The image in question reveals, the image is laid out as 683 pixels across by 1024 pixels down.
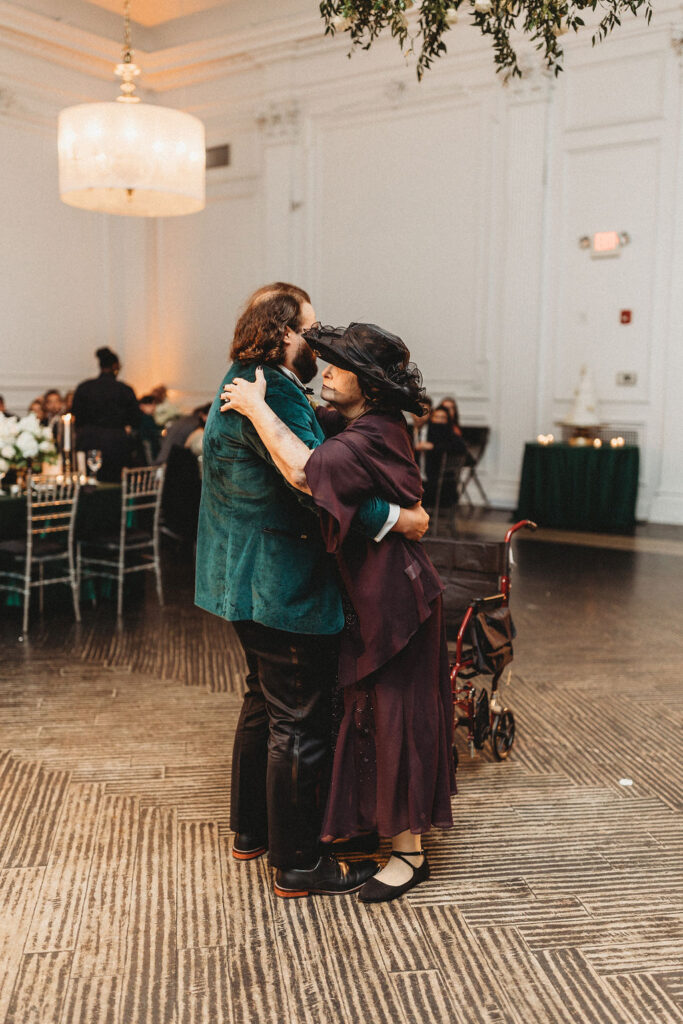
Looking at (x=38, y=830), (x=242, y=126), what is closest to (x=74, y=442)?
(x=38, y=830)

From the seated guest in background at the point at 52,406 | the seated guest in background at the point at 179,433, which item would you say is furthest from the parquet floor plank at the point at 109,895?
the seated guest in background at the point at 52,406

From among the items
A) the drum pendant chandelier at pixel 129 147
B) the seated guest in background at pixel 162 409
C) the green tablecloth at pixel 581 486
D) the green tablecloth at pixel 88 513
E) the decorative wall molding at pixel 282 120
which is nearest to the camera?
the green tablecloth at pixel 88 513

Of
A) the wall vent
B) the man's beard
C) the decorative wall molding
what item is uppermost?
the decorative wall molding

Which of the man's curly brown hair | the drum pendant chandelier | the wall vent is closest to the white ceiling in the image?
the wall vent

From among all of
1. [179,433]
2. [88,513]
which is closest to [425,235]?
[179,433]

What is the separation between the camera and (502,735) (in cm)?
350

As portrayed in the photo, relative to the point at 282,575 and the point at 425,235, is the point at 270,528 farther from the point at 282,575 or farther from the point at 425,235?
the point at 425,235

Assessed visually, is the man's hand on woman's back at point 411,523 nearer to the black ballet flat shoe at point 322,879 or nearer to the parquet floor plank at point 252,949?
the black ballet flat shoe at point 322,879

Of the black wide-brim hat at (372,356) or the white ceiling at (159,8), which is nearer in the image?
the black wide-brim hat at (372,356)

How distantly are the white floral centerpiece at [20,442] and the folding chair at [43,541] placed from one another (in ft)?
0.45

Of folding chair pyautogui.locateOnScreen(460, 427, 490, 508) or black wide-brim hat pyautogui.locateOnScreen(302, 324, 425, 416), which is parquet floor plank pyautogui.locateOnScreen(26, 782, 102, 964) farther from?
folding chair pyautogui.locateOnScreen(460, 427, 490, 508)

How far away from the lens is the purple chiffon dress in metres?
2.36

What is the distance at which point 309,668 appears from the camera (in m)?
2.44

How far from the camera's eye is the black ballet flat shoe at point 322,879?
2535mm
